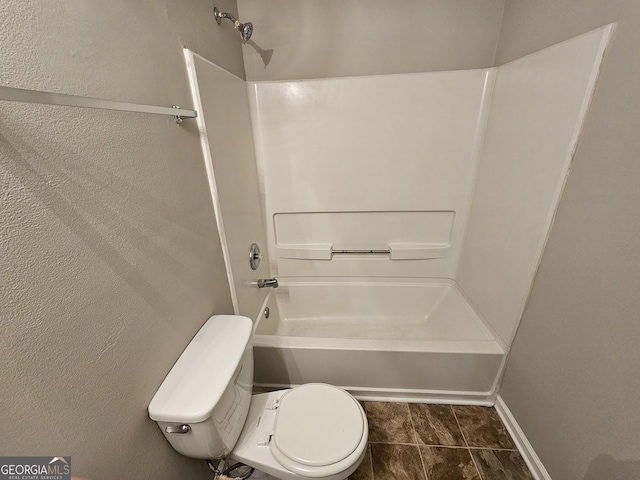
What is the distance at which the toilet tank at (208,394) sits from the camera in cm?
69

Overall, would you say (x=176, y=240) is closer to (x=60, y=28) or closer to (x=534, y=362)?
(x=60, y=28)

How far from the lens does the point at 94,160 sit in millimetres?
542

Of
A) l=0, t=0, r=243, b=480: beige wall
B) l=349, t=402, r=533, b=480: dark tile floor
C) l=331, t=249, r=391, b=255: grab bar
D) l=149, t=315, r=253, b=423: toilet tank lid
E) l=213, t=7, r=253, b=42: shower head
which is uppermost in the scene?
l=213, t=7, r=253, b=42: shower head

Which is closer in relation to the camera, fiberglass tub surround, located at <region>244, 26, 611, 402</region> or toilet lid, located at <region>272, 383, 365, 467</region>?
toilet lid, located at <region>272, 383, 365, 467</region>

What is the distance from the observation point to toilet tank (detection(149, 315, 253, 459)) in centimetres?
69

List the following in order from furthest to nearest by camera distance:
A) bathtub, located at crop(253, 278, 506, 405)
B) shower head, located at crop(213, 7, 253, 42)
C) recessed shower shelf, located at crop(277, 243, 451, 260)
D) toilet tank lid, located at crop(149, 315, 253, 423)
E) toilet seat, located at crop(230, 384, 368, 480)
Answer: recessed shower shelf, located at crop(277, 243, 451, 260)
bathtub, located at crop(253, 278, 506, 405)
shower head, located at crop(213, 7, 253, 42)
toilet seat, located at crop(230, 384, 368, 480)
toilet tank lid, located at crop(149, 315, 253, 423)

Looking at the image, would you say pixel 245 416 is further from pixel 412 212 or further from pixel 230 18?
pixel 230 18

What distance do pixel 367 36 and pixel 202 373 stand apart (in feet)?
5.84

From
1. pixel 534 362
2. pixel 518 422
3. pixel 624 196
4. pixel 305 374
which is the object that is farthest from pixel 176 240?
pixel 518 422

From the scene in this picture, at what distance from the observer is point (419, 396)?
144 cm
